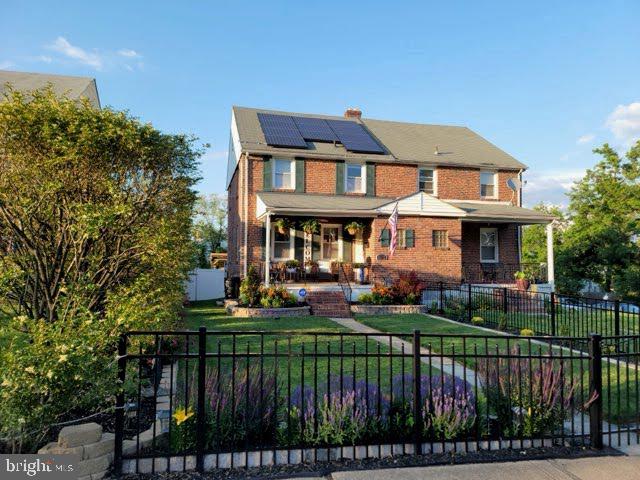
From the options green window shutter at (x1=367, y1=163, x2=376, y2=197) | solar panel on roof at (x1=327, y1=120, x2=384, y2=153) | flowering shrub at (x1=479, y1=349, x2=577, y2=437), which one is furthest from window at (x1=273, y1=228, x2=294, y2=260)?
flowering shrub at (x1=479, y1=349, x2=577, y2=437)

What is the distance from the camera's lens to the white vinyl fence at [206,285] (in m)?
22.4

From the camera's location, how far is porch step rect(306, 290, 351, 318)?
14461 millimetres

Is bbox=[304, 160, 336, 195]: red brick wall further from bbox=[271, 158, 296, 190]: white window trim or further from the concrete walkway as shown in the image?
the concrete walkway

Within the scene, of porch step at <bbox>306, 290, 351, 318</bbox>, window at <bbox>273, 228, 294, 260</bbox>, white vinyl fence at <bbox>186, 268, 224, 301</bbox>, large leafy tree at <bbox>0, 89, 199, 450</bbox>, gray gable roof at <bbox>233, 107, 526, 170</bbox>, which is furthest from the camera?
white vinyl fence at <bbox>186, 268, 224, 301</bbox>

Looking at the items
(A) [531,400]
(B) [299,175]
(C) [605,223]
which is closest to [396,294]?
(B) [299,175]

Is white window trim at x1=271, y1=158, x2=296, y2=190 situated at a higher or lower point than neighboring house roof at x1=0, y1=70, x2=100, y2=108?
lower

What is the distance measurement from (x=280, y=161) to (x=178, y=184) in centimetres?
1243

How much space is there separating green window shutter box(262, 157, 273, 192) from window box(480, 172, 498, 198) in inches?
425

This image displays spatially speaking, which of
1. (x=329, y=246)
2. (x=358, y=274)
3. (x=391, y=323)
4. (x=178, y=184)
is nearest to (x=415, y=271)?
(x=358, y=274)

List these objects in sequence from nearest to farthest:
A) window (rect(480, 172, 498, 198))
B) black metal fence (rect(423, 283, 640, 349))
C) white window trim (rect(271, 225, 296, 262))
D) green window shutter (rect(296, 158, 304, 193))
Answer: black metal fence (rect(423, 283, 640, 349)), white window trim (rect(271, 225, 296, 262)), green window shutter (rect(296, 158, 304, 193)), window (rect(480, 172, 498, 198))

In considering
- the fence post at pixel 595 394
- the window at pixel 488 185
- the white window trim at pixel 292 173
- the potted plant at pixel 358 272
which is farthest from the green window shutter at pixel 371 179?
the fence post at pixel 595 394

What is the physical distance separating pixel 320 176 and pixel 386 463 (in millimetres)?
16085

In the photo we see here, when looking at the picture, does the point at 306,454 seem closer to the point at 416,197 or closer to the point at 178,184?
the point at 178,184

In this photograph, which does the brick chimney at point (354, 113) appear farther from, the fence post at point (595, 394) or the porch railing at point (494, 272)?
the fence post at point (595, 394)
